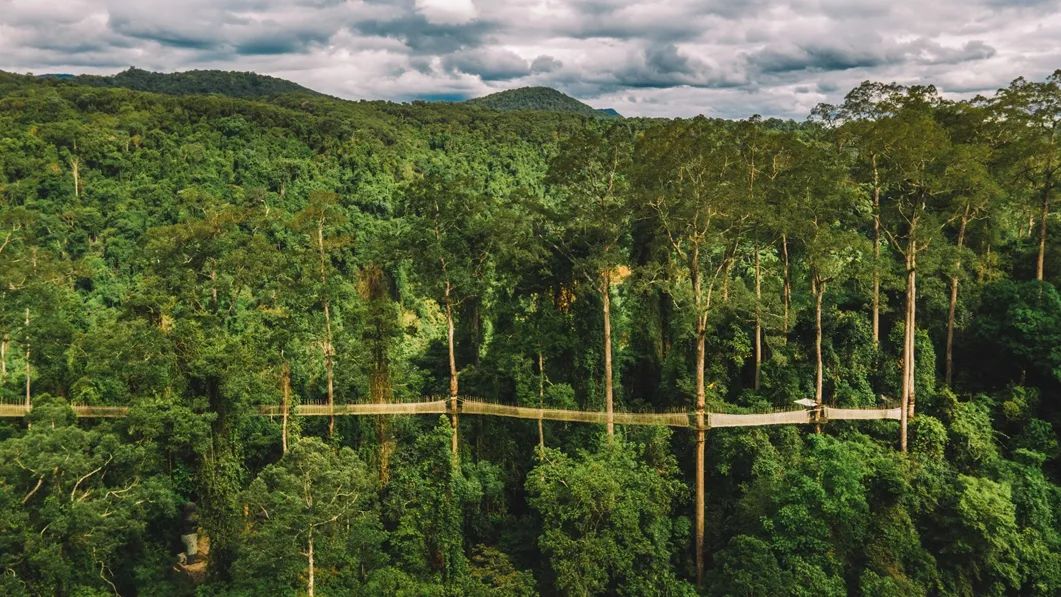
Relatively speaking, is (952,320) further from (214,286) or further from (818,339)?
(214,286)

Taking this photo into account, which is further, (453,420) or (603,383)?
(603,383)

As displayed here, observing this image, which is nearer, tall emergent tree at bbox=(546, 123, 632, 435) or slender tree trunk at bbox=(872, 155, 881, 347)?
tall emergent tree at bbox=(546, 123, 632, 435)

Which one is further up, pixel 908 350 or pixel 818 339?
pixel 818 339

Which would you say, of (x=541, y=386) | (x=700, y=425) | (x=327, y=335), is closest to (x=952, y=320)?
(x=700, y=425)

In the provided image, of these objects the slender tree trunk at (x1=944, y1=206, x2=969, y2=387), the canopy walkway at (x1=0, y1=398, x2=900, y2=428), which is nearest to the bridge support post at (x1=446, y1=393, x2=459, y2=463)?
the canopy walkway at (x1=0, y1=398, x2=900, y2=428)

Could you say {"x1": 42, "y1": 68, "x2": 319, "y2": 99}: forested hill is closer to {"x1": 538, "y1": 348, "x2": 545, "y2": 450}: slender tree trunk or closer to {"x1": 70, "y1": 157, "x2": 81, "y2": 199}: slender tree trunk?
{"x1": 70, "y1": 157, "x2": 81, "y2": 199}: slender tree trunk

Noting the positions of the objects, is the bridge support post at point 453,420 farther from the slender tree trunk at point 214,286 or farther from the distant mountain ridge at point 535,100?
the distant mountain ridge at point 535,100
